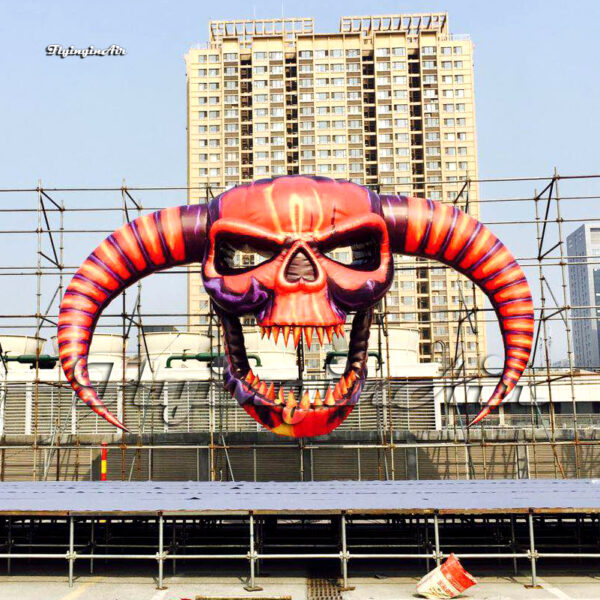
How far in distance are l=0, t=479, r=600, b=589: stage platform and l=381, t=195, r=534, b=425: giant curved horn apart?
2800mm

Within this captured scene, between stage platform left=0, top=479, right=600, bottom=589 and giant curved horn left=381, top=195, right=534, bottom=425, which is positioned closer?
stage platform left=0, top=479, right=600, bottom=589

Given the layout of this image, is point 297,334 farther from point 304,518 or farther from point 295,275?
point 304,518

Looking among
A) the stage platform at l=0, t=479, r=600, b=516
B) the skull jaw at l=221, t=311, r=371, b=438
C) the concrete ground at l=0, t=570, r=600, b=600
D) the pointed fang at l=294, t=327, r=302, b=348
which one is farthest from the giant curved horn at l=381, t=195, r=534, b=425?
the concrete ground at l=0, t=570, r=600, b=600

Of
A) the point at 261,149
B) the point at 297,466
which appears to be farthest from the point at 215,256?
the point at 261,149

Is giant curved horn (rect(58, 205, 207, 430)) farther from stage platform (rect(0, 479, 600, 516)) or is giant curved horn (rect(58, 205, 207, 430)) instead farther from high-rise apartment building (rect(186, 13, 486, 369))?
high-rise apartment building (rect(186, 13, 486, 369))

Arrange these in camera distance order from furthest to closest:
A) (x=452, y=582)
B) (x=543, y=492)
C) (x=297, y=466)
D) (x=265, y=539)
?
1. (x=297, y=466)
2. (x=265, y=539)
3. (x=543, y=492)
4. (x=452, y=582)

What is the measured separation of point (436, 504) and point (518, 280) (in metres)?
5.93

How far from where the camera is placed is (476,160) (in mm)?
71750

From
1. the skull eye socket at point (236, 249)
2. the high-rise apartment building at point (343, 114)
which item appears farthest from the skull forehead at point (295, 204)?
the high-rise apartment building at point (343, 114)

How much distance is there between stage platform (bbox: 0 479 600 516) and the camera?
13.8m

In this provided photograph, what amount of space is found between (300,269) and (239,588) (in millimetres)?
6104

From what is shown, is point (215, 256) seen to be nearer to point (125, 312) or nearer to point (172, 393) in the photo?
point (125, 312)

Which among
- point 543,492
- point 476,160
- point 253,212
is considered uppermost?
point 476,160

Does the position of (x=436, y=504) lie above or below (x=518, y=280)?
below
